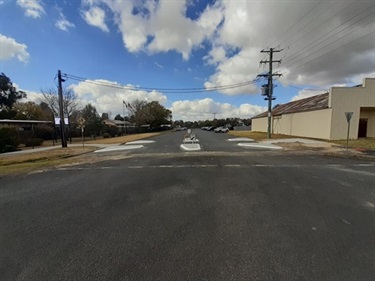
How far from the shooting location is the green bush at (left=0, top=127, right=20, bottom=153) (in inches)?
727

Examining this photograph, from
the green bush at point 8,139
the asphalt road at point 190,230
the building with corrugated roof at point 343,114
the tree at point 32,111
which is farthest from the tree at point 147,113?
the asphalt road at point 190,230

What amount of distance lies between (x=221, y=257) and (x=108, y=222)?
87.9 inches

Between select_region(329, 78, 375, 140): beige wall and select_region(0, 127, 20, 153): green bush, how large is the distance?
3061cm

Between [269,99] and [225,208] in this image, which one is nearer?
[225,208]

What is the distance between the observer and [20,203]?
5262 mm

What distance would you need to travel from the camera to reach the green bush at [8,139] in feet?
60.5

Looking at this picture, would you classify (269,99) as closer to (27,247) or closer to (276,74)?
(276,74)

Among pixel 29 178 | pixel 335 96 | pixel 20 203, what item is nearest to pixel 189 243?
pixel 20 203

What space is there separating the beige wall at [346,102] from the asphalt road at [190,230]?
61.9 feet

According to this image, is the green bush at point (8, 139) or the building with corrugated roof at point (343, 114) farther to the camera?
the building with corrugated roof at point (343, 114)

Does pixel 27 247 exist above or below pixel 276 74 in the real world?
below

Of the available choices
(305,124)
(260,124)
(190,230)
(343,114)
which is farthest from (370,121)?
(190,230)

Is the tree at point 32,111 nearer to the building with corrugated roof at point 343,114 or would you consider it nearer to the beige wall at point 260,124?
the beige wall at point 260,124

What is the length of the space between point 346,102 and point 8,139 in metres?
32.3
